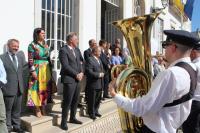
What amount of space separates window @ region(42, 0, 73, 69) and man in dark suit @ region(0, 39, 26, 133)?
8.37 ft

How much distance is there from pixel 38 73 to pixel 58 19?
2978 millimetres

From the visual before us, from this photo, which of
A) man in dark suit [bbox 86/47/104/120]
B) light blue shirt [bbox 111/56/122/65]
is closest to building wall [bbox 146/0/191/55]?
light blue shirt [bbox 111/56/122/65]

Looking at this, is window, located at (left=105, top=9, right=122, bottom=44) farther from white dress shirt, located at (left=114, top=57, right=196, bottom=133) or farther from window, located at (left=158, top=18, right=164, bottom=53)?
white dress shirt, located at (left=114, top=57, right=196, bottom=133)

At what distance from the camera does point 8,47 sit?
21.7 feet

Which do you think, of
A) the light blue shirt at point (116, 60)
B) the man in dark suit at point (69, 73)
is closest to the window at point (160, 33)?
the light blue shirt at point (116, 60)

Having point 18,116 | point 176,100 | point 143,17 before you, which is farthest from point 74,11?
point 176,100

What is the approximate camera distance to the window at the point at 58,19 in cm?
911

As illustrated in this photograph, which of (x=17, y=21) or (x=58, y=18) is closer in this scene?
(x=17, y=21)

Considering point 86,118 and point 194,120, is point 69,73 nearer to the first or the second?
point 86,118

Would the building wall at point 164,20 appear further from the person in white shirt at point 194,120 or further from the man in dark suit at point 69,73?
the person in white shirt at point 194,120

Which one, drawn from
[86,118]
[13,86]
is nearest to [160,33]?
[86,118]

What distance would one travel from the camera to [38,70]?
7.05m

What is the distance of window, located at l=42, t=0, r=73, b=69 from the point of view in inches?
359

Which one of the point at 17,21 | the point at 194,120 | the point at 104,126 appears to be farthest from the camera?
the point at 104,126
